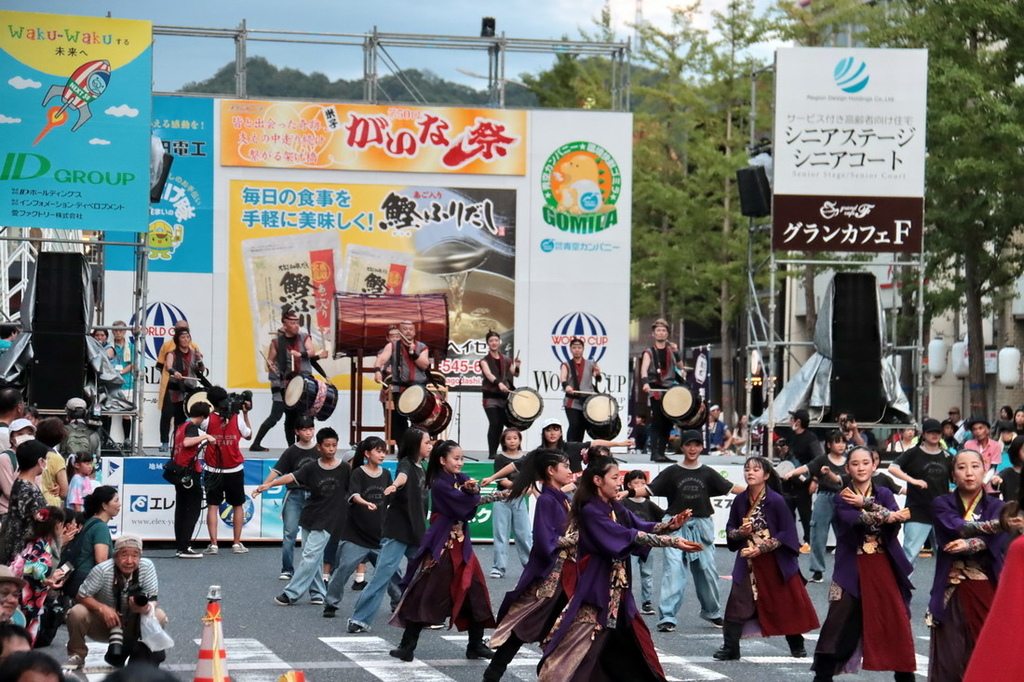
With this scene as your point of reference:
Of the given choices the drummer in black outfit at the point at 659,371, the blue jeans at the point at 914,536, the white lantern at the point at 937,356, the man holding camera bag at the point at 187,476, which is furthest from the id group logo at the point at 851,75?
the white lantern at the point at 937,356

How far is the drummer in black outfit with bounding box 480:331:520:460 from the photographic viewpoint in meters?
20.8

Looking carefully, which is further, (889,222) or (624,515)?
(889,222)

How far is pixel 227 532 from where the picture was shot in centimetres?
1953

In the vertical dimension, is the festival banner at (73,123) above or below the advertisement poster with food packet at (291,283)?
above

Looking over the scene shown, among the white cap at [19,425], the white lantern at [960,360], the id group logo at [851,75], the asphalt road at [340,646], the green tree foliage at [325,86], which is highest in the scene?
the green tree foliage at [325,86]

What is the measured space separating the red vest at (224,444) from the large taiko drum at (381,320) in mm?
3872

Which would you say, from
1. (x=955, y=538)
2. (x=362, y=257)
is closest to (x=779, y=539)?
(x=955, y=538)

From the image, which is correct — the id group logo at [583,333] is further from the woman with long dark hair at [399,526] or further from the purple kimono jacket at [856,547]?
the purple kimono jacket at [856,547]

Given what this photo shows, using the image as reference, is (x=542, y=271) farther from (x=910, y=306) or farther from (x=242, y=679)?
(x=242, y=679)

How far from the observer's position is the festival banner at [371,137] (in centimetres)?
2412

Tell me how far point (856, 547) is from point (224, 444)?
9281mm

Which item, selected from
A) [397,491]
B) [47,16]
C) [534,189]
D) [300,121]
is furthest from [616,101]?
[397,491]

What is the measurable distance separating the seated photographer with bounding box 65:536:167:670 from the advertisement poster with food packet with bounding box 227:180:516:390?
47.6ft

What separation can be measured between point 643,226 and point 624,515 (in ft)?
97.9
